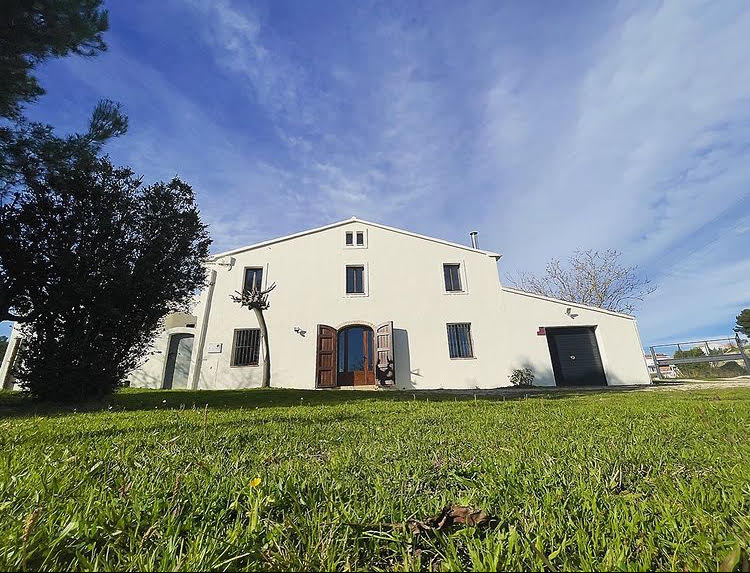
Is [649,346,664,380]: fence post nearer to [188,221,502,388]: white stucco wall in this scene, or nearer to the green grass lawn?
[188,221,502,388]: white stucco wall

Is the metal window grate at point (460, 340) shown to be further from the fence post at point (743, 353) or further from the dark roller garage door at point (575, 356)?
the fence post at point (743, 353)

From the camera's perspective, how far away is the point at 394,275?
1560 centimetres

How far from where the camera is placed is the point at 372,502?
4.53 ft

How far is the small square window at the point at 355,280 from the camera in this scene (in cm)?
1548

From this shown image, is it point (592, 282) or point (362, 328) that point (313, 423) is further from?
point (592, 282)

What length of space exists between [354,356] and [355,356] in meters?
0.04

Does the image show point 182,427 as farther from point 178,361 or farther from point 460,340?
point 178,361

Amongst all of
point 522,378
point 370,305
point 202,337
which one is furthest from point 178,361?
point 522,378

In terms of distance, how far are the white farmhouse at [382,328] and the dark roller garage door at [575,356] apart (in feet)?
0.14

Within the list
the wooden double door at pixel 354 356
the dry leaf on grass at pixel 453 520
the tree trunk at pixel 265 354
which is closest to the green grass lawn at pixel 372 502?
the dry leaf on grass at pixel 453 520

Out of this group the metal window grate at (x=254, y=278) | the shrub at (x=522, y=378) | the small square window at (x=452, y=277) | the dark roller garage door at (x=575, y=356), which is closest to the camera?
the shrub at (x=522, y=378)

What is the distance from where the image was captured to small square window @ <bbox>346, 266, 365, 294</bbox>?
15484mm

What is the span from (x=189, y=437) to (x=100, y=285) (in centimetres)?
572

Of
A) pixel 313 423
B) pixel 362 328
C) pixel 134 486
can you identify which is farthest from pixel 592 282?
pixel 134 486
